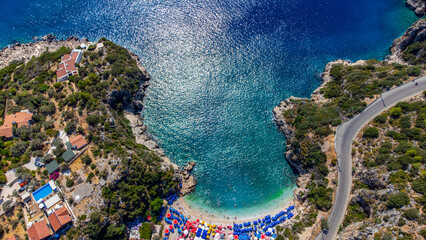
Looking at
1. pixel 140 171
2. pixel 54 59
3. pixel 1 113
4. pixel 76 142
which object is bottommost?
pixel 140 171

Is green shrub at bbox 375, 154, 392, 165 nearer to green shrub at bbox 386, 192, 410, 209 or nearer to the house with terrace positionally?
green shrub at bbox 386, 192, 410, 209

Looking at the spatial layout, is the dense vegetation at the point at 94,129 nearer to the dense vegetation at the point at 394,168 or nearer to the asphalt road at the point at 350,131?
the asphalt road at the point at 350,131

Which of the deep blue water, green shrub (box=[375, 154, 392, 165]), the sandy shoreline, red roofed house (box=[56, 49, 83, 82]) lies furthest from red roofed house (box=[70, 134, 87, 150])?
green shrub (box=[375, 154, 392, 165])

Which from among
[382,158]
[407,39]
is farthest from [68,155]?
[407,39]

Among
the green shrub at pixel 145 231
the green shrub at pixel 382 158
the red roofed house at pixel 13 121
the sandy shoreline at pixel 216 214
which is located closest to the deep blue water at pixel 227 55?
the sandy shoreline at pixel 216 214

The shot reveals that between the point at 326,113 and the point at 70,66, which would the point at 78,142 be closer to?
the point at 70,66

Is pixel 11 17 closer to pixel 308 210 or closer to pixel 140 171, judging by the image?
pixel 140 171

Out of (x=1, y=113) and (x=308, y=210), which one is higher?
(x=1, y=113)

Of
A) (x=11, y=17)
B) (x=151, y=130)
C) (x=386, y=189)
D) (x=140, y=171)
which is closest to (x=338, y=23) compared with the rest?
(x=386, y=189)
